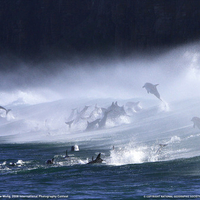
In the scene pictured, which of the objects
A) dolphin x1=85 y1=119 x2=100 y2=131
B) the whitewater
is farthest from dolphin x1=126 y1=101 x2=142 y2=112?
dolphin x1=85 y1=119 x2=100 y2=131

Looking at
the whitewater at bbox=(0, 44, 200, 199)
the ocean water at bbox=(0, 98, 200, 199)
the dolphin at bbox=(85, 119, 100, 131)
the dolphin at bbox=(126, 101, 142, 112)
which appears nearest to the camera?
the ocean water at bbox=(0, 98, 200, 199)

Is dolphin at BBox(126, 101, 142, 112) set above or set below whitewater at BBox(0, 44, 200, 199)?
above

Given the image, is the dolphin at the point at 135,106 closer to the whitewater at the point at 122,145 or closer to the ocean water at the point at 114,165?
the whitewater at the point at 122,145

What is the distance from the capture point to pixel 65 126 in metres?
47.0

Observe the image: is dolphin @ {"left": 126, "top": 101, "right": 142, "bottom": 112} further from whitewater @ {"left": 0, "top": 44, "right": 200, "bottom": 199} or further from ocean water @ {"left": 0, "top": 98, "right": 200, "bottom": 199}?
ocean water @ {"left": 0, "top": 98, "right": 200, "bottom": 199}

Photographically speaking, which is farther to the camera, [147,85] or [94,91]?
[94,91]

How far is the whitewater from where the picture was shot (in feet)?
59.7

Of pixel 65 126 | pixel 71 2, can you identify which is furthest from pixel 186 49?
pixel 71 2

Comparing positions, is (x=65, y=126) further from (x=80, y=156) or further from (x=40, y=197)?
(x=40, y=197)

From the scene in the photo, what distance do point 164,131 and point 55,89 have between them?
68659 mm

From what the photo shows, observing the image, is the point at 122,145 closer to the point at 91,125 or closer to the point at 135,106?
the point at 91,125

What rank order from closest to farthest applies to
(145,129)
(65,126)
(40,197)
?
1. (40,197)
2. (145,129)
3. (65,126)

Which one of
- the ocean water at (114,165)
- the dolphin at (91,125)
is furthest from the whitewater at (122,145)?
the dolphin at (91,125)

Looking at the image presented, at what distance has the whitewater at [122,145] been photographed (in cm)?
1819
